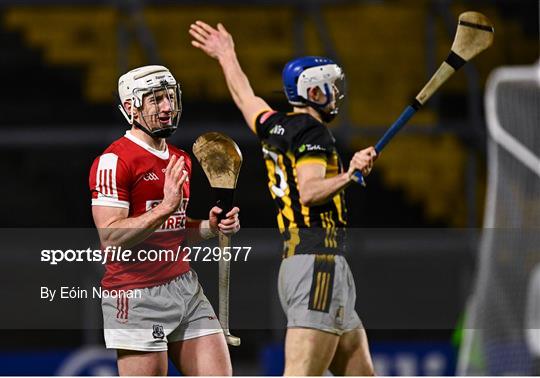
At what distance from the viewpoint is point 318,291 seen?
18.5 ft

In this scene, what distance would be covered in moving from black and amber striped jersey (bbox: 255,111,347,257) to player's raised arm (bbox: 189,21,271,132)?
14 cm

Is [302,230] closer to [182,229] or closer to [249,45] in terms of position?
[182,229]

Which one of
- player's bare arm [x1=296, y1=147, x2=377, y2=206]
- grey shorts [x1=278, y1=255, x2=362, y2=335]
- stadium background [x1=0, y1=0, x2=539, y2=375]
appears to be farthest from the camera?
stadium background [x1=0, y1=0, x2=539, y2=375]

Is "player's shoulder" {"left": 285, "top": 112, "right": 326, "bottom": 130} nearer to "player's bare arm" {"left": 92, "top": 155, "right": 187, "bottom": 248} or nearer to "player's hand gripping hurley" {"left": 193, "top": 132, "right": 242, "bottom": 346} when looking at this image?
"player's hand gripping hurley" {"left": 193, "top": 132, "right": 242, "bottom": 346}

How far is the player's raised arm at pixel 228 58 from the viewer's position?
5633mm

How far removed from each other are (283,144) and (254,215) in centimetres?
403

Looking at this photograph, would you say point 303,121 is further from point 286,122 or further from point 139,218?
point 139,218

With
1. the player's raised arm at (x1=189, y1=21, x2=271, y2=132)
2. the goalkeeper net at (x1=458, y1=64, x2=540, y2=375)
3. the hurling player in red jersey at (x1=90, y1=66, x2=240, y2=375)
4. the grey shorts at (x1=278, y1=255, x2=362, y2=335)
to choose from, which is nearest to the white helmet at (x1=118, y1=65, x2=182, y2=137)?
the hurling player in red jersey at (x1=90, y1=66, x2=240, y2=375)

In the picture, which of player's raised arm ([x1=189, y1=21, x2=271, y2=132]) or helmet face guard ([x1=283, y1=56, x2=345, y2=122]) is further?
player's raised arm ([x1=189, y1=21, x2=271, y2=132])

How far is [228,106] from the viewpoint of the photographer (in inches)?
482

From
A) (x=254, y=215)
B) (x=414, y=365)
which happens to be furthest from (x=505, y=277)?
(x=254, y=215)

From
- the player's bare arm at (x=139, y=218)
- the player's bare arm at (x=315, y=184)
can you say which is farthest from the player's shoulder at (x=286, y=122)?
the player's bare arm at (x=139, y=218)

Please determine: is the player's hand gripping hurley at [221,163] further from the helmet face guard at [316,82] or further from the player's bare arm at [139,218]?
the helmet face guard at [316,82]

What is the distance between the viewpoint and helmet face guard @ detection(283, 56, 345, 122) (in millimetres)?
5441
